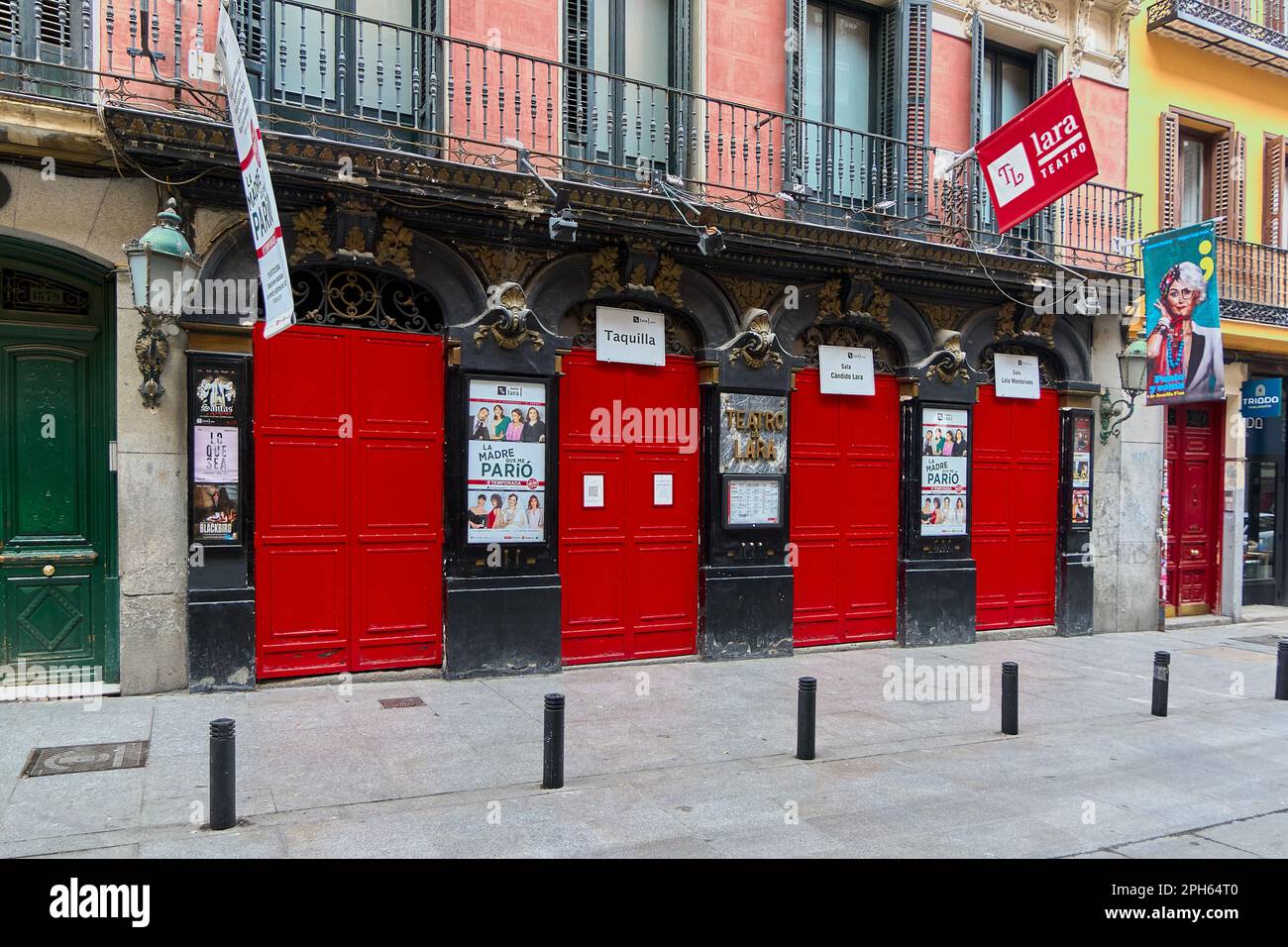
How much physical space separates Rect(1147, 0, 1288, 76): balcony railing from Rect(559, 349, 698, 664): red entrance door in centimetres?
973

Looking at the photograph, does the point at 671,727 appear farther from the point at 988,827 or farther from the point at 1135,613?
the point at 1135,613

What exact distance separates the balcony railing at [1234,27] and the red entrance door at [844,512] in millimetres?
7541

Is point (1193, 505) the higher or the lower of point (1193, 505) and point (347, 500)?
the lower

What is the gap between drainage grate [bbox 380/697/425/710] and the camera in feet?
27.6

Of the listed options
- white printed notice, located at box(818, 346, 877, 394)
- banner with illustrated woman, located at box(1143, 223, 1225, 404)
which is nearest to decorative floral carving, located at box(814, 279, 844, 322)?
white printed notice, located at box(818, 346, 877, 394)

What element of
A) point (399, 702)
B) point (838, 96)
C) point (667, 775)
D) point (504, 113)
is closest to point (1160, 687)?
point (667, 775)

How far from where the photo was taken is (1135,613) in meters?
14.2

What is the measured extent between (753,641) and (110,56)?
8571mm

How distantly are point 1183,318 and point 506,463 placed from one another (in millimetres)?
9452

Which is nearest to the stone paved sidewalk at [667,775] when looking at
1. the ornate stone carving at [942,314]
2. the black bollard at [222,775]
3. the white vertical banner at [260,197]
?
the black bollard at [222,775]

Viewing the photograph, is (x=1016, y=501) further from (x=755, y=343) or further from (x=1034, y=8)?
(x=1034, y=8)

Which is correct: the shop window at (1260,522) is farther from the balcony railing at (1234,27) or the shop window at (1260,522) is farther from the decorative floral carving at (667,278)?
the decorative floral carving at (667,278)

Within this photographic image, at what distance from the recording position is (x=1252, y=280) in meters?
15.2

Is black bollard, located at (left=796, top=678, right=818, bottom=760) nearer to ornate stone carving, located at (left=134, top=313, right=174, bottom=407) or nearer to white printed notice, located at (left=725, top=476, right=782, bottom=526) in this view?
white printed notice, located at (left=725, top=476, right=782, bottom=526)
